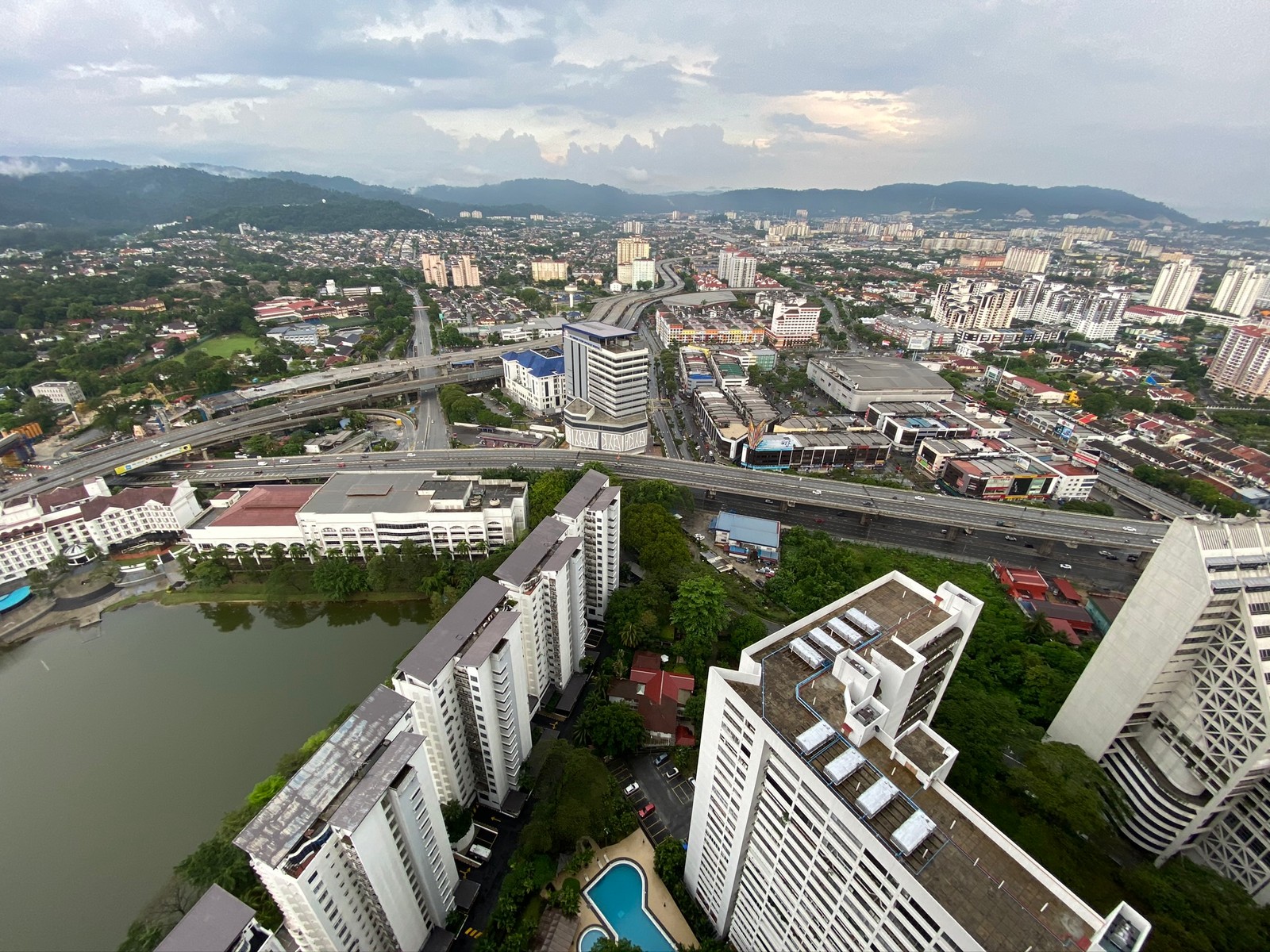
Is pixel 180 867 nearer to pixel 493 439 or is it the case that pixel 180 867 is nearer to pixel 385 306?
pixel 493 439

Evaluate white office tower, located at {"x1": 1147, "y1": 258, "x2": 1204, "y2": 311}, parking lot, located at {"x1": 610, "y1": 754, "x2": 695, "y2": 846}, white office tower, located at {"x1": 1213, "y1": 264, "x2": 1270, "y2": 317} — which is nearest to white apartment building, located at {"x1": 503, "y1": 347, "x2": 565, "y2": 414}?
parking lot, located at {"x1": 610, "y1": 754, "x2": 695, "y2": 846}

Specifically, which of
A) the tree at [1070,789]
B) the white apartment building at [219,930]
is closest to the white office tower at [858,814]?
the tree at [1070,789]

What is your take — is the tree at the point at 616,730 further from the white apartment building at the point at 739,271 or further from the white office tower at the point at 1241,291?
the white office tower at the point at 1241,291

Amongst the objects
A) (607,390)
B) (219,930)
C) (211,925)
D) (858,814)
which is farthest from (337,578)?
(858,814)

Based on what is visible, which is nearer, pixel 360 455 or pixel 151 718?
pixel 151 718

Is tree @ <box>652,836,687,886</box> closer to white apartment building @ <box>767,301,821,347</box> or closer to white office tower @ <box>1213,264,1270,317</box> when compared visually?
white apartment building @ <box>767,301,821,347</box>

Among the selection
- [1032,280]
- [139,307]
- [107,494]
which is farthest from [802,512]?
[139,307]
